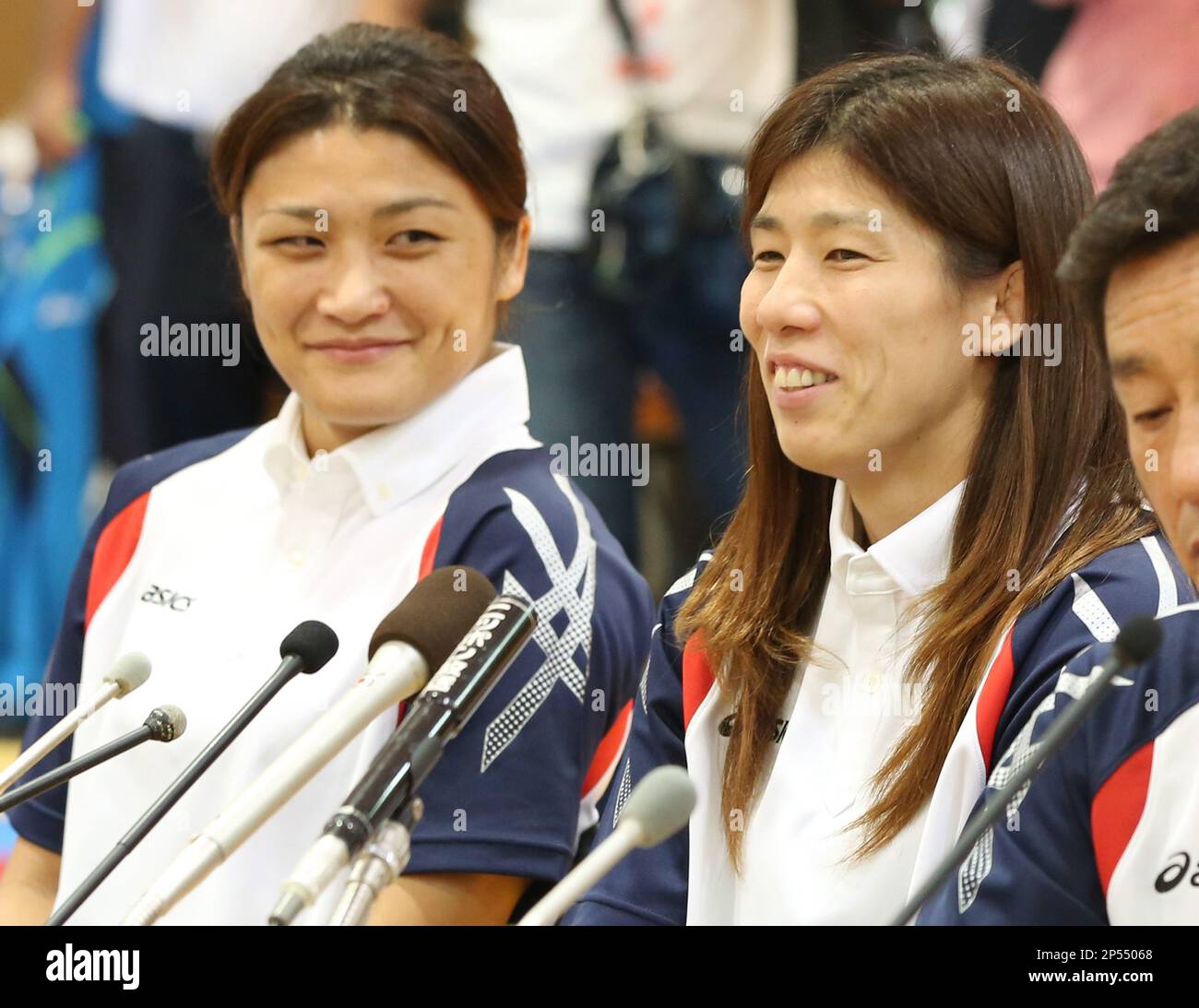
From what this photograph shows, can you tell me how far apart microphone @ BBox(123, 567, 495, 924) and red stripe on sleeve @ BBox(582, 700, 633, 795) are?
2.41 feet

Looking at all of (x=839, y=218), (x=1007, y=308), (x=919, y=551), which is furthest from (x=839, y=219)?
(x=919, y=551)

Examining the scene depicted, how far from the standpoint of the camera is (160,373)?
15.0ft

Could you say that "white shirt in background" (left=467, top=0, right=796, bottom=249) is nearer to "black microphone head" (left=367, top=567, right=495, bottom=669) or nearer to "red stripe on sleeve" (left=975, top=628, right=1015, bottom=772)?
"red stripe on sleeve" (left=975, top=628, right=1015, bottom=772)

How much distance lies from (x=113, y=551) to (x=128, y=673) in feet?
2.35

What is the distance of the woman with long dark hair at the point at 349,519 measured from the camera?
213 cm

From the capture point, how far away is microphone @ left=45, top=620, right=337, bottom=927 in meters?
1.49

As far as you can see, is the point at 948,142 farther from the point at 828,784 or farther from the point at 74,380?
the point at 74,380

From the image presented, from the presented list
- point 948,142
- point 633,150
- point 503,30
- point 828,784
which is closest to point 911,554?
point 828,784

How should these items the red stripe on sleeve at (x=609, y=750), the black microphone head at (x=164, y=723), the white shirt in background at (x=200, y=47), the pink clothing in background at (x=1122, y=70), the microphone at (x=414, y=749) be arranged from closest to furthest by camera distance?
the microphone at (x=414, y=749) < the black microphone head at (x=164, y=723) < the red stripe on sleeve at (x=609, y=750) < the pink clothing in background at (x=1122, y=70) < the white shirt in background at (x=200, y=47)

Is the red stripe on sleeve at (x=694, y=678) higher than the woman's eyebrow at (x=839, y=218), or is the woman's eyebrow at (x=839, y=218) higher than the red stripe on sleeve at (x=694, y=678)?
the woman's eyebrow at (x=839, y=218)

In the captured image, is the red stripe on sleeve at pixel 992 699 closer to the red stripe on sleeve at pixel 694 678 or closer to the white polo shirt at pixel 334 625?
the red stripe on sleeve at pixel 694 678

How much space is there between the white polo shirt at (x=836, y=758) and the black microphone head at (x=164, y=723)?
585mm

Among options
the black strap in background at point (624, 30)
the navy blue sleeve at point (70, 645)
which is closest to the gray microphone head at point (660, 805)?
the navy blue sleeve at point (70, 645)
